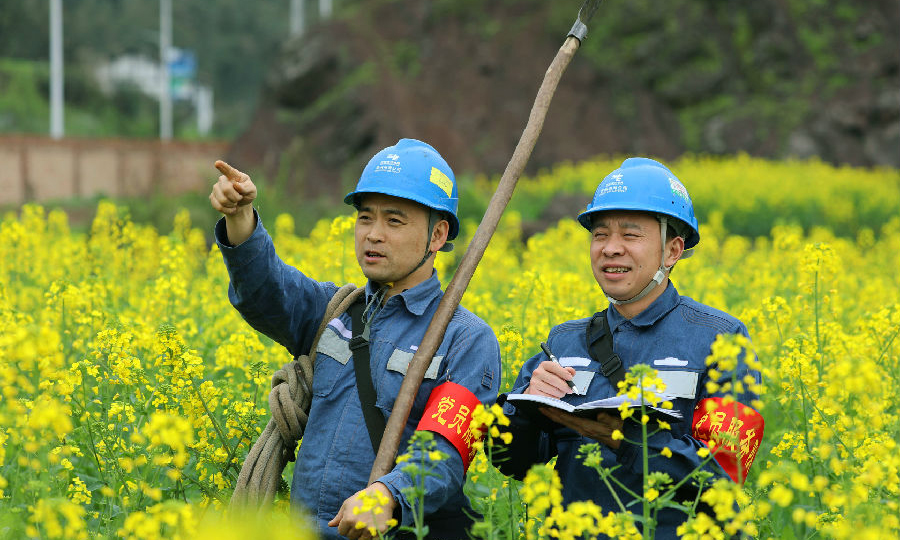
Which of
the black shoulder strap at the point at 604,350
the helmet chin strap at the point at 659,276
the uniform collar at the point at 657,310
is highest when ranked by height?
A: the helmet chin strap at the point at 659,276

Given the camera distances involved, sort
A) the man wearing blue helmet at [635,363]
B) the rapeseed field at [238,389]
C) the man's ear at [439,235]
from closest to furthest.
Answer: the rapeseed field at [238,389]
the man wearing blue helmet at [635,363]
the man's ear at [439,235]

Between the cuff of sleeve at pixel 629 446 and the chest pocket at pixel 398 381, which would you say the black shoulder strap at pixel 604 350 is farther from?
the chest pocket at pixel 398 381

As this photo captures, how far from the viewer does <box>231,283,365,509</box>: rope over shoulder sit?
3215 mm

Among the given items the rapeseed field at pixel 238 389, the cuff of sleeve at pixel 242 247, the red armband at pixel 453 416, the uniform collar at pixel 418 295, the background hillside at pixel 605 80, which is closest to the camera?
the rapeseed field at pixel 238 389

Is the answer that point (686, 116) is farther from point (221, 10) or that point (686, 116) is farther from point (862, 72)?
point (221, 10)

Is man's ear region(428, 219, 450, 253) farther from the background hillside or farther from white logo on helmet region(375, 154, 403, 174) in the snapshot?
the background hillside

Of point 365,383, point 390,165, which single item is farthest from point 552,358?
point 390,165

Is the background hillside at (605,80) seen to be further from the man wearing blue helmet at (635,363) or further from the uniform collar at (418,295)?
the man wearing blue helmet at (635,363)

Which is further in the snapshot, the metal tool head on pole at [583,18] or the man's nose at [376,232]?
the metal tool head on pole at [583,18]

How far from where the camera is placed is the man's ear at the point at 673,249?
3.35 m

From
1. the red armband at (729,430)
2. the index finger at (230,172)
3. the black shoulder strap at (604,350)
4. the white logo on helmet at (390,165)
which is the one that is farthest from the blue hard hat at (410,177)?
the red armband at (729,430)

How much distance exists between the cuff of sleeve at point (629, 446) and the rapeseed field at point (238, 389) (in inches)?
9.8

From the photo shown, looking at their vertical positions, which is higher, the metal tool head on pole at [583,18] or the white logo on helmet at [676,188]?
the metal tool head on pole at [583,18]

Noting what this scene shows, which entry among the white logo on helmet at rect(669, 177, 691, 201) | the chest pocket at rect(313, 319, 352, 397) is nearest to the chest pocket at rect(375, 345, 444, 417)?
the chest pocket at rect(313, 319, 352, 397)
